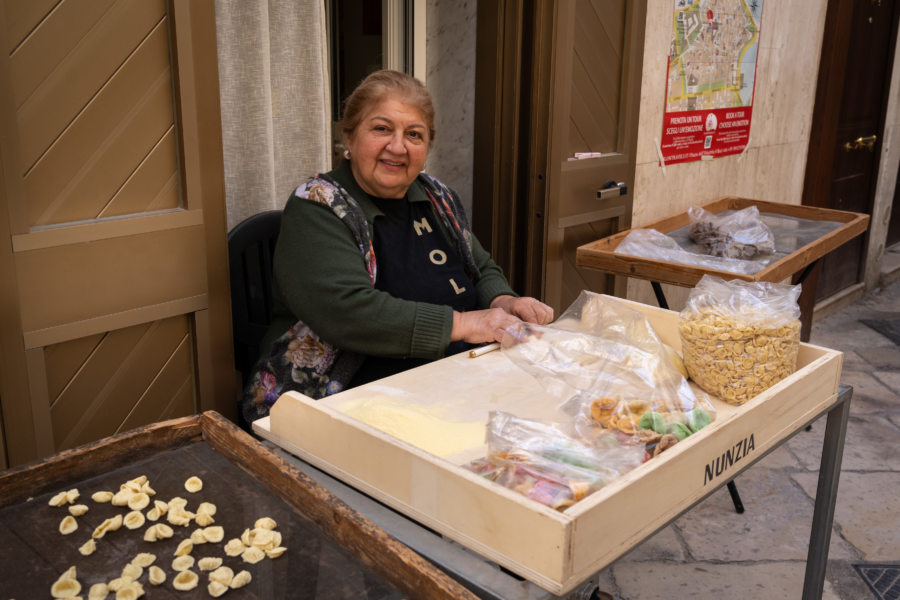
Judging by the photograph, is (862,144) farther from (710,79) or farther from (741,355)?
(741,355)

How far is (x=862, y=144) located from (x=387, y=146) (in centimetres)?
515

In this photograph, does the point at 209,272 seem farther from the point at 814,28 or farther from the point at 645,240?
the point at 814,28

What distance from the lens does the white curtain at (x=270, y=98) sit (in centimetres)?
252

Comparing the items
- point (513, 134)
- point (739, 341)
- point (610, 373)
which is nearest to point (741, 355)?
point (739, 341)

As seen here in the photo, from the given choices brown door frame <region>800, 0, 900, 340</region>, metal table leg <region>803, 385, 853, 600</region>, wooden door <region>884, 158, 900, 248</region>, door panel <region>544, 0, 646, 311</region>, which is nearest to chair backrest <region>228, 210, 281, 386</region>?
door panel <region>544, 0, 646, 311</region>

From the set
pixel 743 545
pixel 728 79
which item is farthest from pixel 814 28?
pixel 743 545

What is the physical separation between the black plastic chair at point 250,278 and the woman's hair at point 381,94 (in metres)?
0.45

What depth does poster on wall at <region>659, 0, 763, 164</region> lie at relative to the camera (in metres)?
3.99

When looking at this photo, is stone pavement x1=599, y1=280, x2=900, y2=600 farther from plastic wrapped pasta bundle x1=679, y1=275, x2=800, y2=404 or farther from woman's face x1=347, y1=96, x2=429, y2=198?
woman's face x1=347, y1=96, x2=429, y2=198

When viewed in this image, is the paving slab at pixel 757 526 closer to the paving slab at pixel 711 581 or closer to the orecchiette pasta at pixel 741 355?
the paving slab at pixel 711 581

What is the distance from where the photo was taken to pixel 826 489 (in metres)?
2.00

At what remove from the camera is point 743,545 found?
9.61 feet

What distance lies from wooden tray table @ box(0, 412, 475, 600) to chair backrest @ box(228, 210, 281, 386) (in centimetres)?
112

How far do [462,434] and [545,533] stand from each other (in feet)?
1.41
